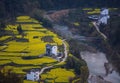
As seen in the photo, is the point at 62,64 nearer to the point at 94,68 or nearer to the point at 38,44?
the point at 94,68

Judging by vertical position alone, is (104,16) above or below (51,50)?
above

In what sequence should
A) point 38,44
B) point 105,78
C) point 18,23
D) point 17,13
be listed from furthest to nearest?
1. point 17,13
2. point 18,23
3. point 38,44
4. point 105,78

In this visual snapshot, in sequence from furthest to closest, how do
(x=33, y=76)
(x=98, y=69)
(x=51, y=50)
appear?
(x=51, y=50) → (x=98, y=69) → (x=33, y=76)

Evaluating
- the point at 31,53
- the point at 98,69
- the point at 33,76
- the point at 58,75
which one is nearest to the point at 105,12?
the point at 98,69

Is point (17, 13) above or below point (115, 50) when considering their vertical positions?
above

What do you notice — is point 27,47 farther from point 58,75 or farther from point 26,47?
point 58,75

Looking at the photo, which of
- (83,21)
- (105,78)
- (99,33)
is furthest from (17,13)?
(105,78)

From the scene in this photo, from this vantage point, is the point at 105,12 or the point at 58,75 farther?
the point at 105,12

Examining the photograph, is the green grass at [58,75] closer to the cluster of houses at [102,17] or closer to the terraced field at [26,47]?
the terraced field at [26,47]
